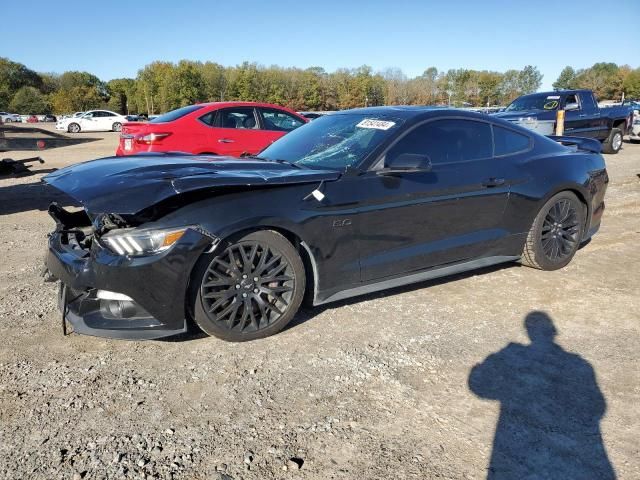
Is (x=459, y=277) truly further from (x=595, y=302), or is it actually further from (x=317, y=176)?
(x=317, y=176)

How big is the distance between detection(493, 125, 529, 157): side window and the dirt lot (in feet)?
4.04

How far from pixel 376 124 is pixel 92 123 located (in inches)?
1346

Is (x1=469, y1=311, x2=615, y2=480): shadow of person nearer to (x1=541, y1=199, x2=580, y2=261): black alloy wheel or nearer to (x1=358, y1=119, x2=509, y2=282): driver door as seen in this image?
(x1=358, y1=119, x2=509, y2=282): driver door

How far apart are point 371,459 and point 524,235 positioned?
2.97m

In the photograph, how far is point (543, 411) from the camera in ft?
8.66

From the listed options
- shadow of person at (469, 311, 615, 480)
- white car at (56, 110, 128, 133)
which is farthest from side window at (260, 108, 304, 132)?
white car at (56, 110, 128, 133)

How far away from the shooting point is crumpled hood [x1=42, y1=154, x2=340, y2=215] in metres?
2.92

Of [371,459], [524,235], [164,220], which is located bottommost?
[371,459]

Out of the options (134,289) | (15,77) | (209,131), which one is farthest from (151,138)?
(15,77)

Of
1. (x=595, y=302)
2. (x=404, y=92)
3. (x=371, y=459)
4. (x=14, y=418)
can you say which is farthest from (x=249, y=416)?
(x=404, y=92)

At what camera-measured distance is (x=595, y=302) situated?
13.5 ft

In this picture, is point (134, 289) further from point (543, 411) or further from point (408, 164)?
point (543, 411)

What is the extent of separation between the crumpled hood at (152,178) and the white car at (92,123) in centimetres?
3294

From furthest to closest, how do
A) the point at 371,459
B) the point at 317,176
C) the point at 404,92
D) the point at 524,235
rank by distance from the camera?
the point at 404,92 → the point at 524,235 → the point at 317,176 → the point at 371,459
